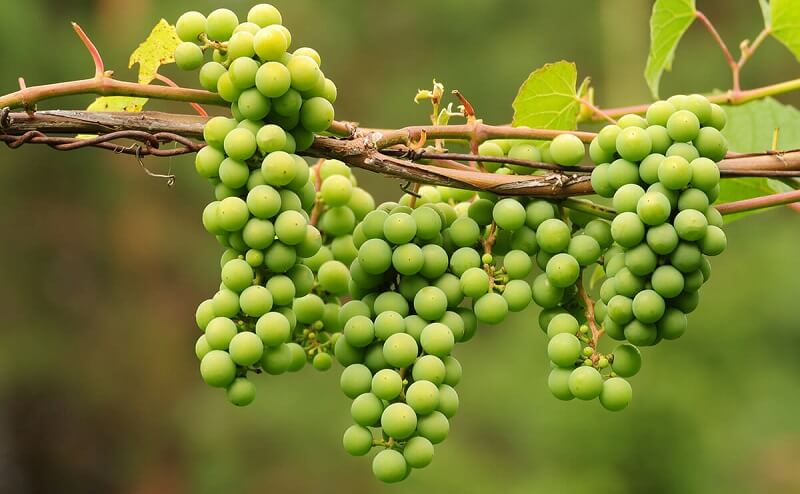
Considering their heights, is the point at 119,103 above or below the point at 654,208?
above

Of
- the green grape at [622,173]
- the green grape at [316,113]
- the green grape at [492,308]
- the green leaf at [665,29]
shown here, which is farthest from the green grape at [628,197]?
the green leaf at [665,29]

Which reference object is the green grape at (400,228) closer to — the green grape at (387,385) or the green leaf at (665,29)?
the green grape at (387,385)

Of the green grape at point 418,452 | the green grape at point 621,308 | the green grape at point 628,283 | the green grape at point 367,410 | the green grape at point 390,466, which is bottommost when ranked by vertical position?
the green grape at point 390,466

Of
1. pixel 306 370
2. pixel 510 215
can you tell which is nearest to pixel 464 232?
pixel 510 215

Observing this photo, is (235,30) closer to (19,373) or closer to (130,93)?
(130,93)

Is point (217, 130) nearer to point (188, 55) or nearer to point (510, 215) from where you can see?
point (188, 55)

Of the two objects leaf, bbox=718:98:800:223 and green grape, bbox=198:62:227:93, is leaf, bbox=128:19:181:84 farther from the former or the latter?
leaf, bbox=718:98:800:223

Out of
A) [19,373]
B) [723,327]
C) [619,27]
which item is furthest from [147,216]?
[723,327]
